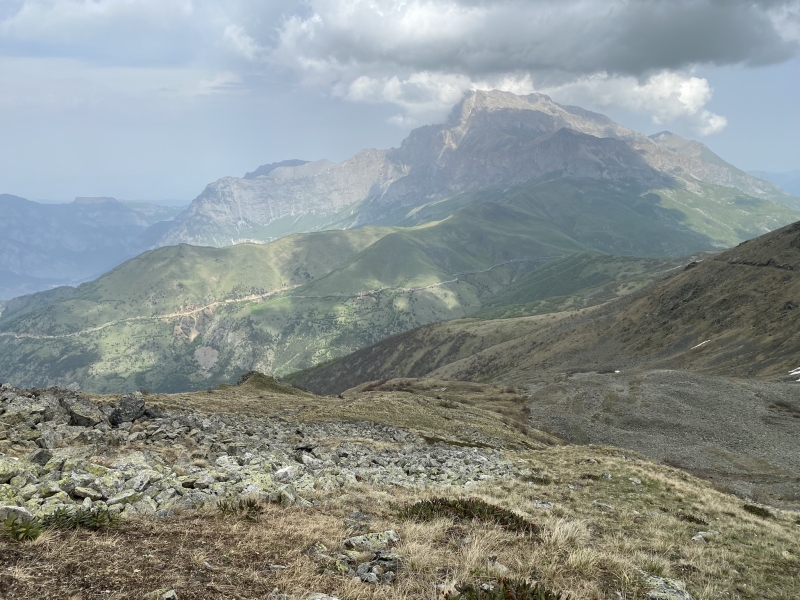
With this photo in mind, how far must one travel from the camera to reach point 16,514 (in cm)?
951

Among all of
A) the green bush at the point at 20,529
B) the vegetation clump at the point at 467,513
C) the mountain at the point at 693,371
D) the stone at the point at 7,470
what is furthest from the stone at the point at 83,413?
the mountain at the point at 693,371

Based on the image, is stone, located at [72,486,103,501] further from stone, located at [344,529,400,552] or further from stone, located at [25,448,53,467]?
stone, located at [344,529,400,552]

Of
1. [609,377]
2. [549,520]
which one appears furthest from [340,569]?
[609,377]

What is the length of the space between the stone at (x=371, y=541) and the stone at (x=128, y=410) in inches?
815

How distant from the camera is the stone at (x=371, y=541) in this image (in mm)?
11125

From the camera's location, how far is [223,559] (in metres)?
9.57

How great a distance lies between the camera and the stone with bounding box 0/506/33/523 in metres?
9.43

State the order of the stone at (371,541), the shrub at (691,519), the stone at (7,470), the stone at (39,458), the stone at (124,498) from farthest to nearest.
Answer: the shrub at (691,519) → the stone at (39,458) → the stone at (7,470) → the stone at (124,498) → the stone at (371,541)

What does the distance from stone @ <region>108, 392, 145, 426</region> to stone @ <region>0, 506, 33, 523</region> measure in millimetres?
18136

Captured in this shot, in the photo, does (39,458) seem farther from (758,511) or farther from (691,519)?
(758,511)

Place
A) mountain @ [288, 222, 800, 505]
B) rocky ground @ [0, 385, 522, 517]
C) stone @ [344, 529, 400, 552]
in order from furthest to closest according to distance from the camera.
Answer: mountain @ [288, 222, 800, 505] → rocky ground @ [0, 385, 522, 517] → stone @ [344, 529, 400, 552]

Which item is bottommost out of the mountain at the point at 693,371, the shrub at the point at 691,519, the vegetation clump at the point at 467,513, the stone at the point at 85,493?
the mountain at the point at 693,371

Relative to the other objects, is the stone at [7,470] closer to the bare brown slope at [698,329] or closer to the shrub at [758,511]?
the shrub at [758,511]

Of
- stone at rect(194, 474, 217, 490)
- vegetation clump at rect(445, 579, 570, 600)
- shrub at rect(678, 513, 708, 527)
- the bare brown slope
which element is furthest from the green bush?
the bare brown slope
